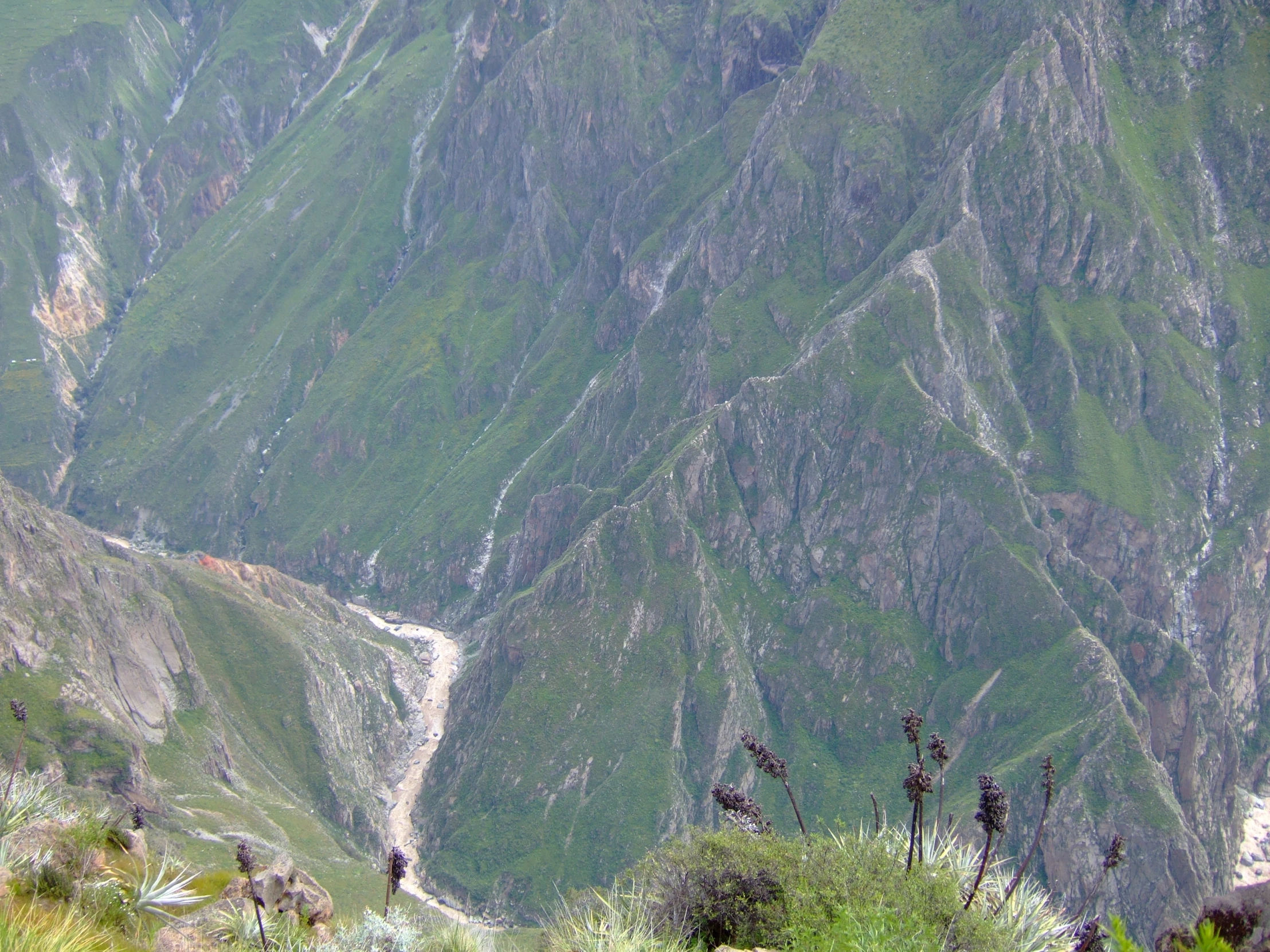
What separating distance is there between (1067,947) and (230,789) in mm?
133862

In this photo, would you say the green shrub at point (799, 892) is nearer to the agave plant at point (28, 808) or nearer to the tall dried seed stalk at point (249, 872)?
the tall dried seed stalk at point (249, 872)

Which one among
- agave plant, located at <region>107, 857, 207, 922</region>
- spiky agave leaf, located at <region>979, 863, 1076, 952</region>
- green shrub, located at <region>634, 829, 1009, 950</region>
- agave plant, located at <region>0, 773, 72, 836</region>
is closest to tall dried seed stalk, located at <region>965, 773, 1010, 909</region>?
green shrub, located at <region>634, 829, 1009, 950</region>

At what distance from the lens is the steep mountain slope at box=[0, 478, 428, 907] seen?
129 meters

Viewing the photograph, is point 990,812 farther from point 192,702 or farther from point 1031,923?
point 192,702

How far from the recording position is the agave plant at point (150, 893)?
40719 mm

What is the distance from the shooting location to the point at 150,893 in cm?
4103

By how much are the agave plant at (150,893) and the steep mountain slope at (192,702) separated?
78647 millimetres

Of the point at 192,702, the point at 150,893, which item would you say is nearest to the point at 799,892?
the point at 150,893

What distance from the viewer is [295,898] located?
53094mm

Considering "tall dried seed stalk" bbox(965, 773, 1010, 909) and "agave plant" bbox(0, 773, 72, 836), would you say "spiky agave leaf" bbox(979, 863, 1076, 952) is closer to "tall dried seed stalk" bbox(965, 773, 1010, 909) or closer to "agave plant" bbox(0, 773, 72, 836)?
"tall dried seed stalk" bbox(965, 773, 1010, 909)

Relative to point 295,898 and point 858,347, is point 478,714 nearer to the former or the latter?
point 858,347

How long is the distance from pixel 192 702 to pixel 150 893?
429 ft

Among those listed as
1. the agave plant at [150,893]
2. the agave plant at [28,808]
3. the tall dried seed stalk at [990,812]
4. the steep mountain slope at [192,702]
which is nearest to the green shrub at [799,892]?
the tall dried seed stalk at [990,812]

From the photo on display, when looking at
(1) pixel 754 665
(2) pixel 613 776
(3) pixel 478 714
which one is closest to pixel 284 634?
(3) pixel 478 714
